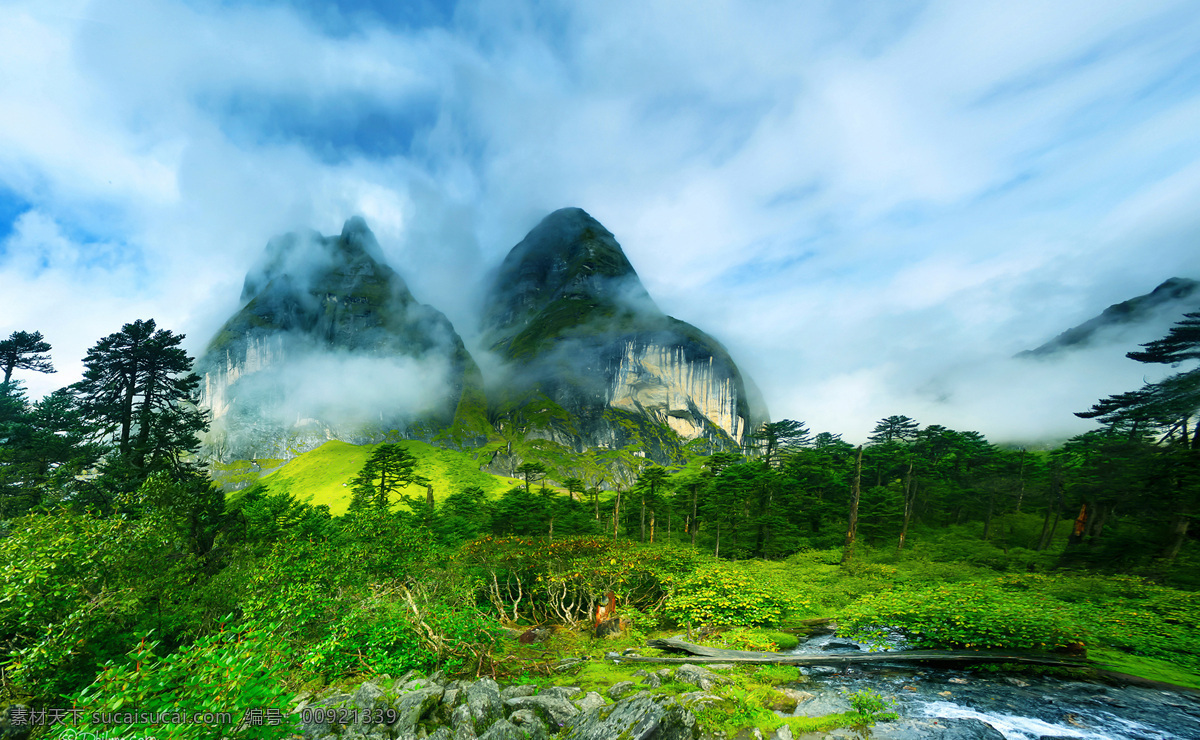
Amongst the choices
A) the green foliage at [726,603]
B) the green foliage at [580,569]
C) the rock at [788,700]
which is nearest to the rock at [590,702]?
the rock at [788,700]

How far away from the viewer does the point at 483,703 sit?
37.7 ft

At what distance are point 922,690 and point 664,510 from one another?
51773mm

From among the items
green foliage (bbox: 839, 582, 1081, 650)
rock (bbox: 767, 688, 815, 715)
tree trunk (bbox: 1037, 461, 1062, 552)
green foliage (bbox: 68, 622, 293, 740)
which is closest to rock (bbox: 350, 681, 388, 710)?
green foliage (bbox: 68, 622, 293, 740)

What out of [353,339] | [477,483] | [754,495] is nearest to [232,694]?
[754,495]

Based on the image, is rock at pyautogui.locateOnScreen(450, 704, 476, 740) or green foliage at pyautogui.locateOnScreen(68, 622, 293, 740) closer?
green foliage at pyautogui.locateOnScreen(68, 622, 293, 740)

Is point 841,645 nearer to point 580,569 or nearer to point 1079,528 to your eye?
point 580,569

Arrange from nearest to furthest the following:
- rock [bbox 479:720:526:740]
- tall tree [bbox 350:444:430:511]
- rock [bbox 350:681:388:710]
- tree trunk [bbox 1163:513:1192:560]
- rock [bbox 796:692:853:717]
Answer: rock [bbox 796:692:853:717]
rock [bbox 479:720:526:740]
rock [bbox 350:681:388:710]
tree trunk [bbox 1163:513:1192:560]
tall tree [bbox 350:444:430:511]

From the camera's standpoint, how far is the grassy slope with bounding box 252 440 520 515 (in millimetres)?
98125

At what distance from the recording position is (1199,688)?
1045cm

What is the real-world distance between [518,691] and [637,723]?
5.86 metres

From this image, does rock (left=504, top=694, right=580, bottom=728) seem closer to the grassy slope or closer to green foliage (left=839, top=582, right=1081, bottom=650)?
green foliage (left=839, top=582, right=1081, bottom=650)

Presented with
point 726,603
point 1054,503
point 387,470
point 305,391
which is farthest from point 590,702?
point 305,391

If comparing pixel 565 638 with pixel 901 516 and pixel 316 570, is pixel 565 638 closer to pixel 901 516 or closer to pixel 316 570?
pixel 316 570

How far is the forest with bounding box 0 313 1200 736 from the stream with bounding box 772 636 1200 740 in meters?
1.30
